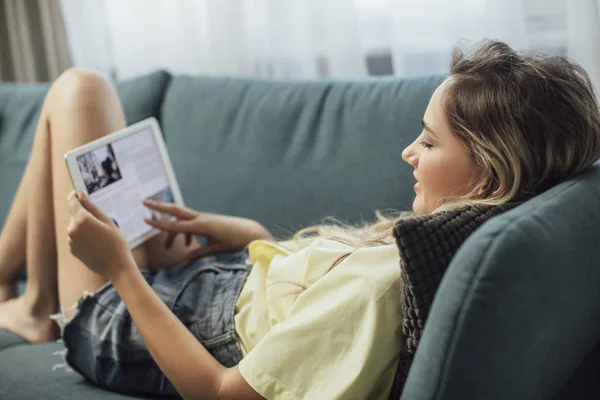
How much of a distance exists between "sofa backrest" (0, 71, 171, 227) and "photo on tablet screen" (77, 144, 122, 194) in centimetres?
52

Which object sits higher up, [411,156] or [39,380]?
[411,156]

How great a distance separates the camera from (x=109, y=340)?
1378mm

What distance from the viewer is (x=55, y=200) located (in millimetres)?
1603

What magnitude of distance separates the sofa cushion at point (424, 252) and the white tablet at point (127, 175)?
2.14 ft

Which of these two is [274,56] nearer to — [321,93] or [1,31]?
[321,93]

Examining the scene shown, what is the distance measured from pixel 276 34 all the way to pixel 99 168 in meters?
0.87

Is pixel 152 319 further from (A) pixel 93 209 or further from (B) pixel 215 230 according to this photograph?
(B) pixel 215 230

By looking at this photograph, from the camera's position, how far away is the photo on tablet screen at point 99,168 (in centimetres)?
142

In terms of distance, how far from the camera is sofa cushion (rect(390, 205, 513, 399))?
3.10 ft

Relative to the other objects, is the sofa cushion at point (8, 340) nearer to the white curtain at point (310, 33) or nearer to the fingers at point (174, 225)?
the fingers at point (174, 225)

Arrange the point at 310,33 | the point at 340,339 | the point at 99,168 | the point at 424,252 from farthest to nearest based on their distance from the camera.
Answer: the point at 310,33 < the point at 99,168 < the point at 340,339 < the point at 424,252

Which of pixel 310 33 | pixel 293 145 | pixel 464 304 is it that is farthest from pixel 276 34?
pixel 464 304

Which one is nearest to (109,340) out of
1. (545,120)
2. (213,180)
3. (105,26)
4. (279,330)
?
(279,330)

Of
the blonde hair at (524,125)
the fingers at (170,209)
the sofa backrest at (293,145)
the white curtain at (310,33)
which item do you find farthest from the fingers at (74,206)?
the white curtain at (310,33)
